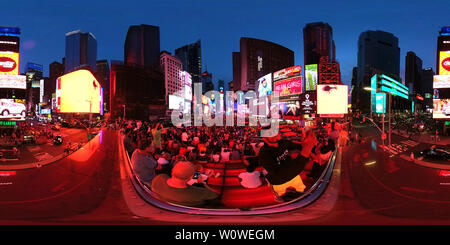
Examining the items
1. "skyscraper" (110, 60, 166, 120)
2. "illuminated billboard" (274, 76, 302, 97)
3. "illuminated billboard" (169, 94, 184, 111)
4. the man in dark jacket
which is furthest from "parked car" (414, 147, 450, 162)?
"skyscraper" (110, 60, 166, 120)

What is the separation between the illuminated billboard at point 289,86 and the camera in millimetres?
48531

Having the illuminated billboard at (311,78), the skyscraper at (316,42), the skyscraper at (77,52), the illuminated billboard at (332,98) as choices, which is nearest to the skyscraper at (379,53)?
the skyscraper at (316,42)

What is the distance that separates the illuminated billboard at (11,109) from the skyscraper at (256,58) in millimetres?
99429

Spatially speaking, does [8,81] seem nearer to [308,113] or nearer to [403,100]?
[308,113]

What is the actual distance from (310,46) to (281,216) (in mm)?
149558

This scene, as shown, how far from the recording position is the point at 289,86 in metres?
50.3

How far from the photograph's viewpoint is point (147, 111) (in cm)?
8412

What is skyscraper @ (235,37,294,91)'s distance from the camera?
112562 mm

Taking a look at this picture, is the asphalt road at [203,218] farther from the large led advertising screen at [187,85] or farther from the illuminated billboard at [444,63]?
the large led advertising screen at [187,85]

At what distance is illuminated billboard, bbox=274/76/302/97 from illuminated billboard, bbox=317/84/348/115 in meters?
21.4

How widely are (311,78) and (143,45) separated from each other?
86.1 m

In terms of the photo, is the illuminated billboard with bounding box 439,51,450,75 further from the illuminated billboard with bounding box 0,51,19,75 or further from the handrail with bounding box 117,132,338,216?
the illuminated billboard with bounding box 0,51,19,75

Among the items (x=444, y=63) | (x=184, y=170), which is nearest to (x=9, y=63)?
(x=184, y=170)

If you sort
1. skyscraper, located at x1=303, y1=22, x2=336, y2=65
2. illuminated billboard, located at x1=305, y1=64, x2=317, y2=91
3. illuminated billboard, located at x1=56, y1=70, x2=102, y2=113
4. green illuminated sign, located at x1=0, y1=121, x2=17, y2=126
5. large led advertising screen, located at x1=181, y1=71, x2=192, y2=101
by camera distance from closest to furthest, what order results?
green illuminated sign, located at x1=0, y1=121, x2=17, y2=126, illuminated billboard, located at x1=56, y1=70, x2=102, y2=113, illuminated billboard, located at x1=305, y1=64, x2=317, y2=91, large led advertising screen, located at x1=181, y1=71, x2=192, y2=101, skyscraper, located at x1=303, y1=22, x2=336, y2=65
